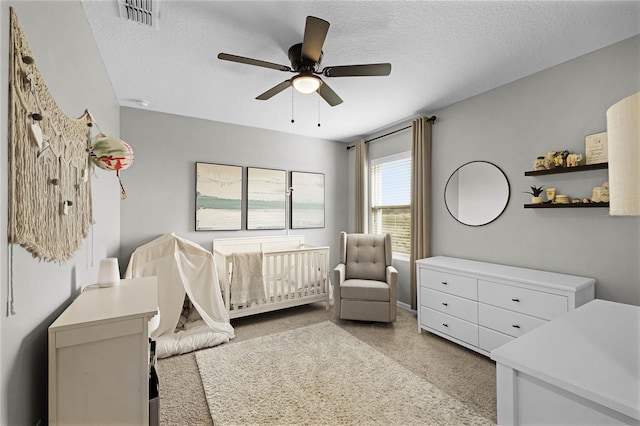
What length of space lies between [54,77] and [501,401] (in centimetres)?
216

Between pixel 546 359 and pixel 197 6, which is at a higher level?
pixel 197 6

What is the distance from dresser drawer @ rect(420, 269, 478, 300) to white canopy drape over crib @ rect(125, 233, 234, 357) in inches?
80.9

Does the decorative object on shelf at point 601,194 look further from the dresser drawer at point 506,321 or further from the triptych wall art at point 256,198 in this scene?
the triptych wall art at point 256,198

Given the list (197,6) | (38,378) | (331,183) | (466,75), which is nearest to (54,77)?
(197,6)

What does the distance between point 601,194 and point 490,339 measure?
1.37 metres

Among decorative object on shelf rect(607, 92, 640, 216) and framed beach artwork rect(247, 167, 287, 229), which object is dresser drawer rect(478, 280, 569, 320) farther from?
framed beach artwork rect(247, 167, 287, 229)

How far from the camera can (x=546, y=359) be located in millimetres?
862

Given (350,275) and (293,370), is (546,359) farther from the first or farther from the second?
(350,275)

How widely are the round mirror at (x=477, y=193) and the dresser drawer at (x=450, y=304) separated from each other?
84 cm

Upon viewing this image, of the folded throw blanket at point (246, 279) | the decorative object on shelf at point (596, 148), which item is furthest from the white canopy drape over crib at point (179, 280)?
the decorative object on shelf at point (596, 148)

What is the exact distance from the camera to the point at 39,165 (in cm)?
103

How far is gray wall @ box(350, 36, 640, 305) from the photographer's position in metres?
2.00

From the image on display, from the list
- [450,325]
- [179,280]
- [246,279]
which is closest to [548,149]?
[450,325]

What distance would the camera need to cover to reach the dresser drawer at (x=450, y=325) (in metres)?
2.46
